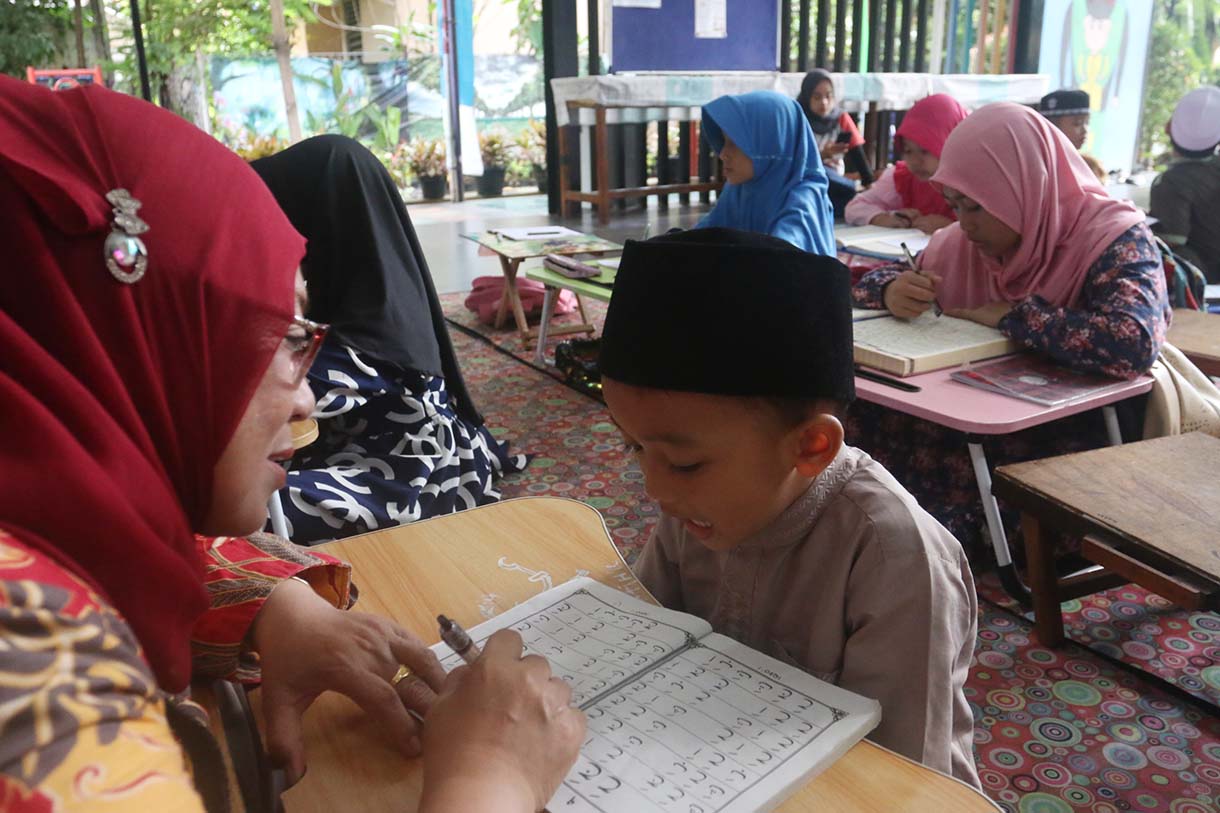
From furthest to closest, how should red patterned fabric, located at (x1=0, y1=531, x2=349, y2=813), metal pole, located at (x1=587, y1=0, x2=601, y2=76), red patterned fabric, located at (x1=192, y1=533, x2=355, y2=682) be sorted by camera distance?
metal pole, located at (x1=587, y1=0, x2=601, y2=76) → red patterned fabric, located at (x1=192, y1=533, x2=355, y2=682) → red patterned fabric, located at (x1=0, y1=531, x2=349, y2=813)

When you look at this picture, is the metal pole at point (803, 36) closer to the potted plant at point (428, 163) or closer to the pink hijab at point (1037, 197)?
the potted plant at point (428, 163)

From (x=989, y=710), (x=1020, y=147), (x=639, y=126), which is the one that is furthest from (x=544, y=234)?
(x=639, y=126)

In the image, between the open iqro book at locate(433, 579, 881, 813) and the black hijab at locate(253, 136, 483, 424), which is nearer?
the open iqro book at locate(433, 579, 881, 813)

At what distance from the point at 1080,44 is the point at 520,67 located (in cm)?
612

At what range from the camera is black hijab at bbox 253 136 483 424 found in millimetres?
2209

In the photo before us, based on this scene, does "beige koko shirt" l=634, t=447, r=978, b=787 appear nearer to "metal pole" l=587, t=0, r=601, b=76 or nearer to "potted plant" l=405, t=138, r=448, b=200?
"metal pole" l=587, t=0, r=601, b=76

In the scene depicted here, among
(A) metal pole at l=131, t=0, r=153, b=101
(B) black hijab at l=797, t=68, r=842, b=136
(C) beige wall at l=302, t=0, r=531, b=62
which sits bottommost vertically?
(B) black hijab at l=797, t=68, r=842, b=136

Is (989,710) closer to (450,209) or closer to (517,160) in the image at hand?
(450,209)

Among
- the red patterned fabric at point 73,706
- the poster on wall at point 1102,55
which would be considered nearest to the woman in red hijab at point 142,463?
the red patterned fabric at point 73,706

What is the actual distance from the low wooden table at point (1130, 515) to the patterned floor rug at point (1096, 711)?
4.1 inches

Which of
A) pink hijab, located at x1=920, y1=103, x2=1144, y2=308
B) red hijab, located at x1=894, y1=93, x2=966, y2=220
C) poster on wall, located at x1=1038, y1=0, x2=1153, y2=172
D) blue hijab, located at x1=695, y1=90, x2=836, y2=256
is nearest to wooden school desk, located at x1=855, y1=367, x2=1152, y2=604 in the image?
pink hijab, located at x1=920, y1=103, x2=1144, y2=308

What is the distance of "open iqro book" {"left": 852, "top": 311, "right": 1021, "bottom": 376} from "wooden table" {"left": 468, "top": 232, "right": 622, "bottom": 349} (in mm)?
2007

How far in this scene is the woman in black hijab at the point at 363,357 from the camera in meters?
2.19

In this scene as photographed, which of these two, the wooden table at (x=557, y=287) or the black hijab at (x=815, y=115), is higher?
the black hijab at (x=815, y=115)
